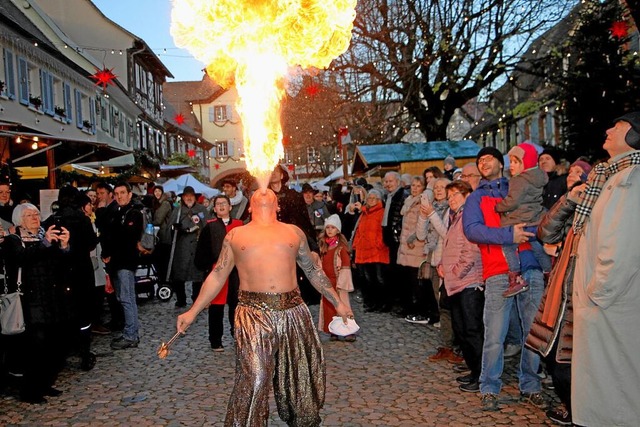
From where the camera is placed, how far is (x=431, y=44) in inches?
749

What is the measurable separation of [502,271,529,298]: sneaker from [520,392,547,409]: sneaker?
954 mm

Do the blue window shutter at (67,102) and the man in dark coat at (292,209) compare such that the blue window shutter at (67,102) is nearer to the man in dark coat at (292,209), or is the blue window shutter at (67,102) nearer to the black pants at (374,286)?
the black pants at (374,286)

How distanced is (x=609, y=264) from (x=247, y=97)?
3146 millimetres

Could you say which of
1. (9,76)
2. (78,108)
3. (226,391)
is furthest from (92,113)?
(226,391)

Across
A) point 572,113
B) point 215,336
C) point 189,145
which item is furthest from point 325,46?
point 189,145

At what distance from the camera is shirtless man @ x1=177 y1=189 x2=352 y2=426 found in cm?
441

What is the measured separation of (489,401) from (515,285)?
3.45 feet

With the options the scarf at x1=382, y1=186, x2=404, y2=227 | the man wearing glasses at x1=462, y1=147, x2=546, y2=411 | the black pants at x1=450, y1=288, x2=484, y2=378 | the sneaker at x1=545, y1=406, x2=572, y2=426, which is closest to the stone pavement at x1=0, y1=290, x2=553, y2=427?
the sneaker at x1=545, y1=406, x2=572, y2=426

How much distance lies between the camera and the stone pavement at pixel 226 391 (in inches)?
224

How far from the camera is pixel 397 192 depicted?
10.3 meters

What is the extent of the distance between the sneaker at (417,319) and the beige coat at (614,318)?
5687mm

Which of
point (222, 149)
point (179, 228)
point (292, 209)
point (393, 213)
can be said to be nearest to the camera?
point (292, 209)

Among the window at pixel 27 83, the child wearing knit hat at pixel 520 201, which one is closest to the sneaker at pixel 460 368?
A: the child wearing knit hat at pixel 520 201

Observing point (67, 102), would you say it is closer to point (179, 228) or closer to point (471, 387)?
point (179, 228)
